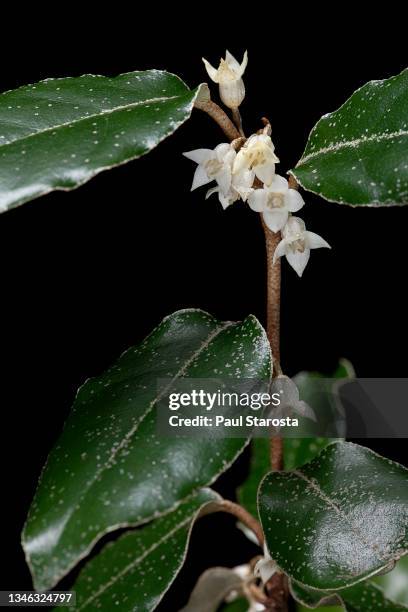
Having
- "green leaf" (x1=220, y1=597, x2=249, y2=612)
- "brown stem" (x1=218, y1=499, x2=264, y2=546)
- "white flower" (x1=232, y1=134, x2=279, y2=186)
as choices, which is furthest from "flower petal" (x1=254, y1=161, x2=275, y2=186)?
"green leaf" (x1=220, y1=597, x2=249, y2=612)

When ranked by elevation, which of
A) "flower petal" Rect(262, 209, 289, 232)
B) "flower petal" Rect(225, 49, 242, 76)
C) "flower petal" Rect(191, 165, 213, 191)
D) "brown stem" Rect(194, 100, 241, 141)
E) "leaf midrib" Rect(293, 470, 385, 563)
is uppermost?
"flower petal" Rect(225, 49, 242, 76)

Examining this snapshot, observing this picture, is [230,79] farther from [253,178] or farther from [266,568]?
[266,568]

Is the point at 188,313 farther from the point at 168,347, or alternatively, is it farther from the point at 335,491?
the point at 335,491

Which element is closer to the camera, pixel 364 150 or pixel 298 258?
pixel 364 150

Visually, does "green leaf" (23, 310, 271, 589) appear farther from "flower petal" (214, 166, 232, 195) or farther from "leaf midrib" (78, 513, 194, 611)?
"leaf midrib" (78, 513, 194, 611)

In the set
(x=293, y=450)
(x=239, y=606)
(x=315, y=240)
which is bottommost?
(x=239, y=606)

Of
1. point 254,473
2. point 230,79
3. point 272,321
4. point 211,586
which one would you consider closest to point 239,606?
point 211,586

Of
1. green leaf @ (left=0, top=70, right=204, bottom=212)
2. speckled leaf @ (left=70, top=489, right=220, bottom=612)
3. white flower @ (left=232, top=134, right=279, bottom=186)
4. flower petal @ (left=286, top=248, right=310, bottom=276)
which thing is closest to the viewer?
green leaf @ (left=0, top=70, right=204, bottom=212)
